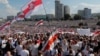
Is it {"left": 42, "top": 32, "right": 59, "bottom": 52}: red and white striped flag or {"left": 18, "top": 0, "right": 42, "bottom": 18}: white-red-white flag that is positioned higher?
{"left": 18, "top": 0, "right": 42, "bottom": 18}: white-red-white flag

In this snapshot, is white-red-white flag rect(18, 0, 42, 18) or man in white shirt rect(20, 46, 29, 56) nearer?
man in white shirt rect(20, 46, 29, 56)

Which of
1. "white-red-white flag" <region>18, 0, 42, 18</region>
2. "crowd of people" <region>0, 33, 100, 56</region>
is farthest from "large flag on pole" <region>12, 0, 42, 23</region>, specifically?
"crowd of people" <region>0, 33, 100, 56</region>

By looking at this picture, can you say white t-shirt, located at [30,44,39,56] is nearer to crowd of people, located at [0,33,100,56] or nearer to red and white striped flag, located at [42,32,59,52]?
crowd of people, located at [0,33,100,56]

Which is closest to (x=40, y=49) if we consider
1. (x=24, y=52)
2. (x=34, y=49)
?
(x=34, y=49)

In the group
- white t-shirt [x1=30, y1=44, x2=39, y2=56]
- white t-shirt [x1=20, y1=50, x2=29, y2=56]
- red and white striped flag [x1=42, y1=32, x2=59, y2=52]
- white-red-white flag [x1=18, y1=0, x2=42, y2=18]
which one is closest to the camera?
red and white striped flag [x1=42, y1=32, x2=59, y2=52]

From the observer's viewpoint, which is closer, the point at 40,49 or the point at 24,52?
the point at 24,52

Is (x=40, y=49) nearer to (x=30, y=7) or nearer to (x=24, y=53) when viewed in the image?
(x=24, y=53)

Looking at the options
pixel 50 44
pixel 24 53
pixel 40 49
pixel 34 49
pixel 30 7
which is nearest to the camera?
pixel 50 44

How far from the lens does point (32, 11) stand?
1584 centimetres

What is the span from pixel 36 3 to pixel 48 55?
302 centimetres

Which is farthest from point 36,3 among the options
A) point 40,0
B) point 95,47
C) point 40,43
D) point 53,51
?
point 95,47

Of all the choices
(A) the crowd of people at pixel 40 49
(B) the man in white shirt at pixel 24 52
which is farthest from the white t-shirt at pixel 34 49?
(B) the man in white shirt at pixel 24 52

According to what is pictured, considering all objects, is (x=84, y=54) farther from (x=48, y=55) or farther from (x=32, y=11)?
(x=32, y=11)

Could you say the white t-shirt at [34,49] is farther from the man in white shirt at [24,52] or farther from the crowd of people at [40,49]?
the man in white shirt at [24,52]
